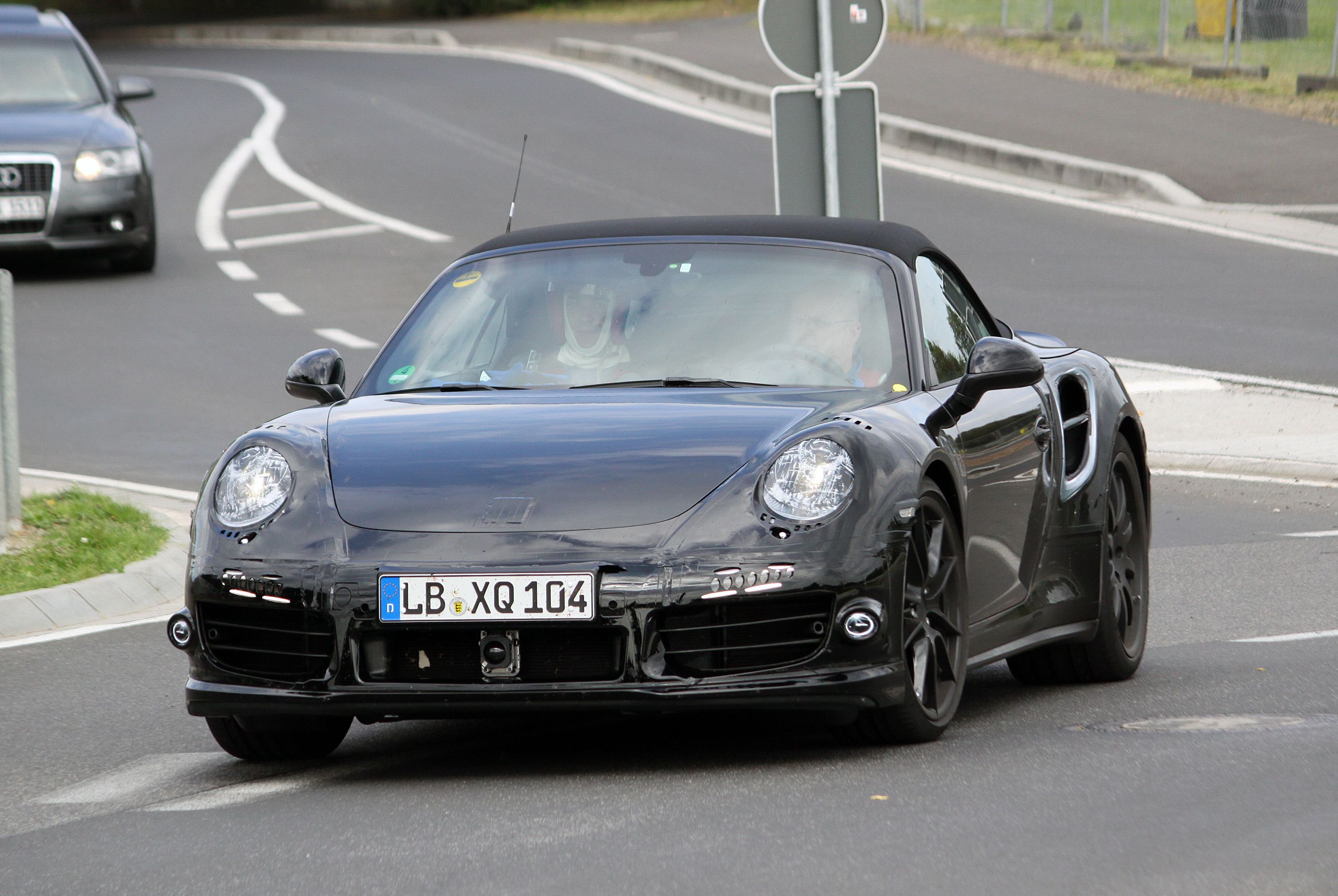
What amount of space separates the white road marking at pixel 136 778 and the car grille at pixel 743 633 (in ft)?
4.64

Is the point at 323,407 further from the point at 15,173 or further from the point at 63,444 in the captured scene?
the point at 15,173

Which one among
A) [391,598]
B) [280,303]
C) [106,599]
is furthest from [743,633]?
[280,303]

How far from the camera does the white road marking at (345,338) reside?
16156 millimetres

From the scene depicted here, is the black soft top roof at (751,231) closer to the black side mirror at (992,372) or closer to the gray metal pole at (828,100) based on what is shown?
the black side mirror at (992,372)

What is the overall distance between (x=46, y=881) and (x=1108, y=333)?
12.5 m

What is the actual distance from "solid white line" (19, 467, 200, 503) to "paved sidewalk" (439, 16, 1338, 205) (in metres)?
12.9

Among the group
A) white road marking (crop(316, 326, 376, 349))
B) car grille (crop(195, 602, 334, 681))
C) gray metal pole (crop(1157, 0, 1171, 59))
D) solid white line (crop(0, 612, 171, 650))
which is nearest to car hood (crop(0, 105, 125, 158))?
white road marking (crop(316, 326, 376, 349))

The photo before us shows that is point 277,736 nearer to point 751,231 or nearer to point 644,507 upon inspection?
point 644,507

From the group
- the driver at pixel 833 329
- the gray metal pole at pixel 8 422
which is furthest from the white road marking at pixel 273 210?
the driver at pixel 833 329

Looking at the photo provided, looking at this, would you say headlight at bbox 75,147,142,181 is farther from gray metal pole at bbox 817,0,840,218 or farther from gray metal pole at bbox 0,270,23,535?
gray metal pole at bbox 0,270,23,535

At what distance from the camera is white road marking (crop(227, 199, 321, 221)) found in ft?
76.0

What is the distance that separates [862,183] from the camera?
1271 centimetres

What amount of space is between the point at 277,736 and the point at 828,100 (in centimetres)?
728

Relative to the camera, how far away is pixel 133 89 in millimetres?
19359
